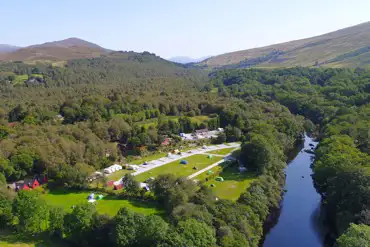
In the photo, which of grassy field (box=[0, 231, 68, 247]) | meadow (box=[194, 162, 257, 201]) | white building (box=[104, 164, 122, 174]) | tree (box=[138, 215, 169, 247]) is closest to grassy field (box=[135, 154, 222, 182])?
meadow (box=[194, 162, 257, 201])

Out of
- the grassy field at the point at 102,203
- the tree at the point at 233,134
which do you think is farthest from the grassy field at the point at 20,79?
the grassy field at the point at 102,203

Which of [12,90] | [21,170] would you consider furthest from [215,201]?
[12,90]

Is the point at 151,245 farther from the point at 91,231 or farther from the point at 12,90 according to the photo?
the point at 12,90

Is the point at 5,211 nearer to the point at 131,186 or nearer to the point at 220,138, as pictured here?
the point at 131,186

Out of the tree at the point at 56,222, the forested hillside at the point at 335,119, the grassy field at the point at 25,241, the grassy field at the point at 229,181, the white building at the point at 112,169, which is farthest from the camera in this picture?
the white building at the point at 112,169

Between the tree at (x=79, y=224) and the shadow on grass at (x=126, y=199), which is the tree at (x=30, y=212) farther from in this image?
the shadow on grass at (x=126, y=199)

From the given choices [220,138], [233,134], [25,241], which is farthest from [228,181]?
[25,241]
